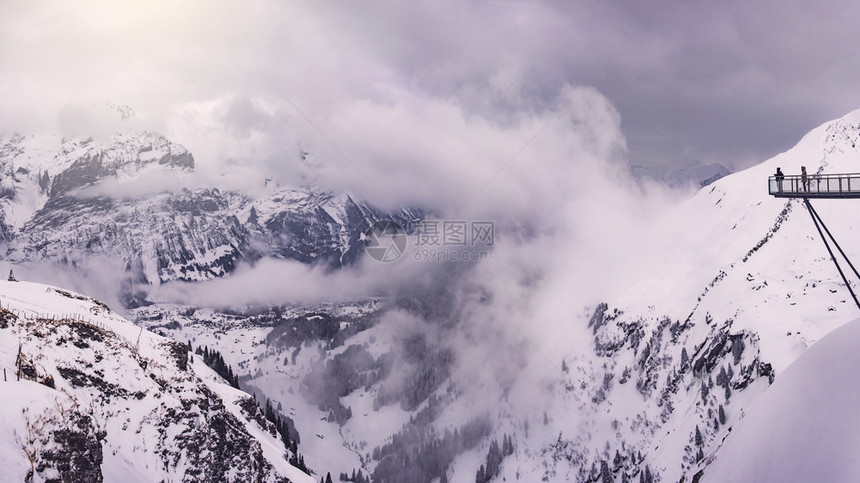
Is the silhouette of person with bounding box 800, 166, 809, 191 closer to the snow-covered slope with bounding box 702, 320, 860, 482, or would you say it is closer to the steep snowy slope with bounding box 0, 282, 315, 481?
the snow-covered slope with bounding box 702, 320, 860, 482

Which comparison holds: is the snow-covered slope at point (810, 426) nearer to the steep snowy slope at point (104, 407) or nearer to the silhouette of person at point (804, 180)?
the silhouette of person at point (804, 180)

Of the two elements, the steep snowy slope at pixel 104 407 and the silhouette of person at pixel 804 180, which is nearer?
the silhouette of person at pixel 804 180

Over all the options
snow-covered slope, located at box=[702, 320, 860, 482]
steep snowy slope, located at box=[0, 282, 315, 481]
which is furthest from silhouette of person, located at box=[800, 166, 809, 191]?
steep snowy slope, located at box=[0, 282, 315, 481]

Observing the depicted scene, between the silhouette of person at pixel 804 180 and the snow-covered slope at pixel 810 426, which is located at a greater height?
the silhouette of person at pixel 804 180

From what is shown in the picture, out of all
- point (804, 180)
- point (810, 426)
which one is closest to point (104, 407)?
point (810, 426)

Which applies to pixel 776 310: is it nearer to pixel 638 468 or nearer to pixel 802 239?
pixel 802 239

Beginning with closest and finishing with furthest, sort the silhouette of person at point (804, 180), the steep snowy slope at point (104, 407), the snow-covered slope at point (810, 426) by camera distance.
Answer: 1. the snow-covered slope at point (810, 426)
2. the silhouette of person at point (804, 180)
3. the steep snowy slope at point (104, 407)

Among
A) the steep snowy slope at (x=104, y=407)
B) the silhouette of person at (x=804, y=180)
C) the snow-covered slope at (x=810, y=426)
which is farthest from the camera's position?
the steep snowy slope at (x=104, y=407)

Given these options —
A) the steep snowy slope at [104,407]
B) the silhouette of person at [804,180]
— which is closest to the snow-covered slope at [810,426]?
the silhouette of person at [804,180]
